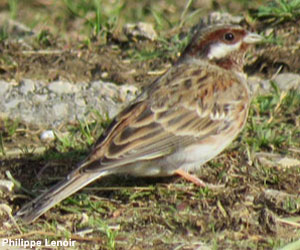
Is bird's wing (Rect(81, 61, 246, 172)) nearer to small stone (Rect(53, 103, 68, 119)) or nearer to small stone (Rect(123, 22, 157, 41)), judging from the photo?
small stone (Rect(53, 103, 68, 119))

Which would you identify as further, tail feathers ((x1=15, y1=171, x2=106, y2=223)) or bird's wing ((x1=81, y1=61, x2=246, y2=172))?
bird's wing ((x1=81, y1=61, x2=246, y2=172))

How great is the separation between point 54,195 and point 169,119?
950 millimetres

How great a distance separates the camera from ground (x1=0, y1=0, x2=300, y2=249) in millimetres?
5508

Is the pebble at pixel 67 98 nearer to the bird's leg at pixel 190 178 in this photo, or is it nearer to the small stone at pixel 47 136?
the small stone at pixel 47 136

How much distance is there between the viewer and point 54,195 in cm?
570

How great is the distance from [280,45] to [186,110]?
177 centimetres

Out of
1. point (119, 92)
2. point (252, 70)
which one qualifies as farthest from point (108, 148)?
point (252, 70)

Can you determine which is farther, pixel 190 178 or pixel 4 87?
pixel 4 87

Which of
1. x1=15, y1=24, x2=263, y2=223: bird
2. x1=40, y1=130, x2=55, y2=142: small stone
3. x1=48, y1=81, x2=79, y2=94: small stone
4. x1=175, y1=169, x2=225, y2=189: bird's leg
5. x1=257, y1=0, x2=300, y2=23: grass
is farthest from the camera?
x1=257, y1=0, x2=300, y2=23: grass

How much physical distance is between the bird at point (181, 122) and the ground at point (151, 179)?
0.18m

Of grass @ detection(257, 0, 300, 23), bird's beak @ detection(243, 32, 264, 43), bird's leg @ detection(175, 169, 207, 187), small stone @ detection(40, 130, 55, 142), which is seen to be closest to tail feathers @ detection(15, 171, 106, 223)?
bird's leg @ detection(175, 169, 207, 187)

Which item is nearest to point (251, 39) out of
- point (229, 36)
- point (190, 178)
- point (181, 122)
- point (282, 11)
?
point (229, 36)

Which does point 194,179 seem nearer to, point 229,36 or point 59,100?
point 229,36

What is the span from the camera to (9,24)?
895 centimetres
